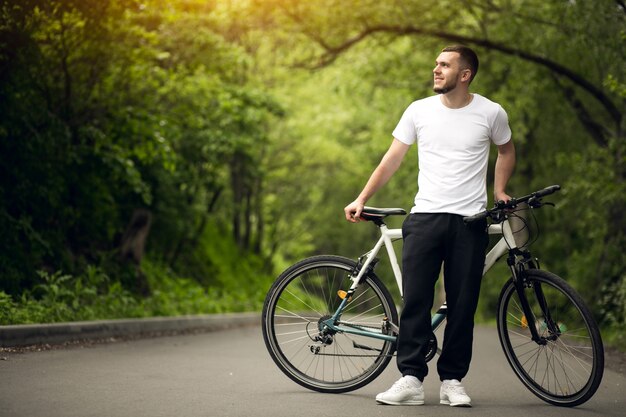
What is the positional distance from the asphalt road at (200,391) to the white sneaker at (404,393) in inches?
2.7

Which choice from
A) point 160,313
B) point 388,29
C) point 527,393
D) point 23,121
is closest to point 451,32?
point 388,29

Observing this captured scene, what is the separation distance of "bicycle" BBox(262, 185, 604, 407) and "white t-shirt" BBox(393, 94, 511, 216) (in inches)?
7.9

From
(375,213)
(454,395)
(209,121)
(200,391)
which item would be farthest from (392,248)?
(209,121)

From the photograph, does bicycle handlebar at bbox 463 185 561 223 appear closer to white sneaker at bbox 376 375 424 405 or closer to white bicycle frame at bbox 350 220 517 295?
white bicycle frame at bbox 350 220 517 295

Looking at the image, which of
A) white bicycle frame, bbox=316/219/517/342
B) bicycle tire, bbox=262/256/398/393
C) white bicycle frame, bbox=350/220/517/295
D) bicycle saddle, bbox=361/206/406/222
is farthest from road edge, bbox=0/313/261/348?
bicycle saddle, bbox=361/206/406/222

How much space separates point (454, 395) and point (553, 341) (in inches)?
28.8

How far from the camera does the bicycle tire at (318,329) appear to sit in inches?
236

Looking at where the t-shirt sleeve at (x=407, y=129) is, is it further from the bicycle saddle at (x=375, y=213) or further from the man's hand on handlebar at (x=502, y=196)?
the man's hand on handlebar at (x=502, y=196)

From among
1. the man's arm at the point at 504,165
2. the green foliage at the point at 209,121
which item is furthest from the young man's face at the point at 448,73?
the green foliage at the point at 209,121

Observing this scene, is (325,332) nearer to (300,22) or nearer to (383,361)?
(383,361)

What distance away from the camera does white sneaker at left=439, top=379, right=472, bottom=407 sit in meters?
5.59

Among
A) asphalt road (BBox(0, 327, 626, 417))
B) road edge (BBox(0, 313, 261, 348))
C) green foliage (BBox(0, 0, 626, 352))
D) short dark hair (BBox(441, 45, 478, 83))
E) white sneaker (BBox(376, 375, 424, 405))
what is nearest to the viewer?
asphalt road (BBox(0, 327, 626, 417))

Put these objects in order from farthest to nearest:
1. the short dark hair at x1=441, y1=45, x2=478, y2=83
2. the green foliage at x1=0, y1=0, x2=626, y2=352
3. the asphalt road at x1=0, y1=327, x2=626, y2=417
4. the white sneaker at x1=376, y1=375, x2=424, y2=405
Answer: the green foliage at x1=0, y1=0, x2=626, y2=352 → the short dark hair at x1=441, y1=45, x2=478, y2=83 → the white sneaker at x1=376, y1=375, x2=424, y2=405 → the asphalt road at x1=0, y1=327, x2=626, y2=417

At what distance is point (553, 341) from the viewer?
5758 millimetres
